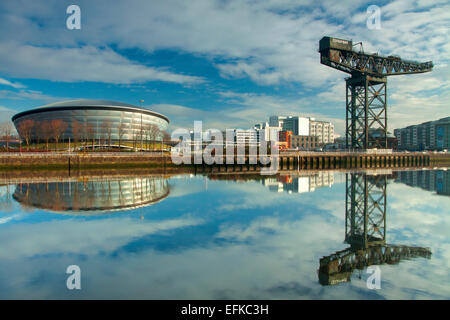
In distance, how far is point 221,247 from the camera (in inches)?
382

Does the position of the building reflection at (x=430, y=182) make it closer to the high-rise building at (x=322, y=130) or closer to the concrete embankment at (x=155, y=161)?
the concrete embankment at (x=155, y=161)

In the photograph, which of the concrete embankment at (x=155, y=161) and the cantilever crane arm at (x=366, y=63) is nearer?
the concrete embankment at (x=155, y=161)

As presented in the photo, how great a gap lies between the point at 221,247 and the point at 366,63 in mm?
53254

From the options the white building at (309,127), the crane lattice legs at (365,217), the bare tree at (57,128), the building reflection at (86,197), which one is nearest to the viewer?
the crane lattice legs at (365,217)

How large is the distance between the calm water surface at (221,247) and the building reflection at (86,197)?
17 centimetres

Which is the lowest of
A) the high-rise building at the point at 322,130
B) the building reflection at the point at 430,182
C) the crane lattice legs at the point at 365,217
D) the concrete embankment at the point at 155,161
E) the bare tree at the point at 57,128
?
the crane lattice legs at the point at 365,217

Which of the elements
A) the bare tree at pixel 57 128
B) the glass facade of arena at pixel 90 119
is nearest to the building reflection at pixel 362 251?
the bare tree at pixel 57 128

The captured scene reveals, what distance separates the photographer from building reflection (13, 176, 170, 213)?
16.5 meters

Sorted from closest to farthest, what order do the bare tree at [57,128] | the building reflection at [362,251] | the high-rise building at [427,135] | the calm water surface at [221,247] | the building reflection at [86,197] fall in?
1. the calm water surface at [221,247]
2. the building reflection at [362,251]
3. the building reflection at [86,197]
4. the bare tree at [57,128]
5. the high-rise building at [427,135]

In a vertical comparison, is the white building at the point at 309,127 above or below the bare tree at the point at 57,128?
above

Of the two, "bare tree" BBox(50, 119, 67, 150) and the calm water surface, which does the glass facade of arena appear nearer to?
"bare tree" BBox(50, 119, 67, 150)

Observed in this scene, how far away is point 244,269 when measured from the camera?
7902 millimetres

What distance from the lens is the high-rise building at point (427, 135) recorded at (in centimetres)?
14800
